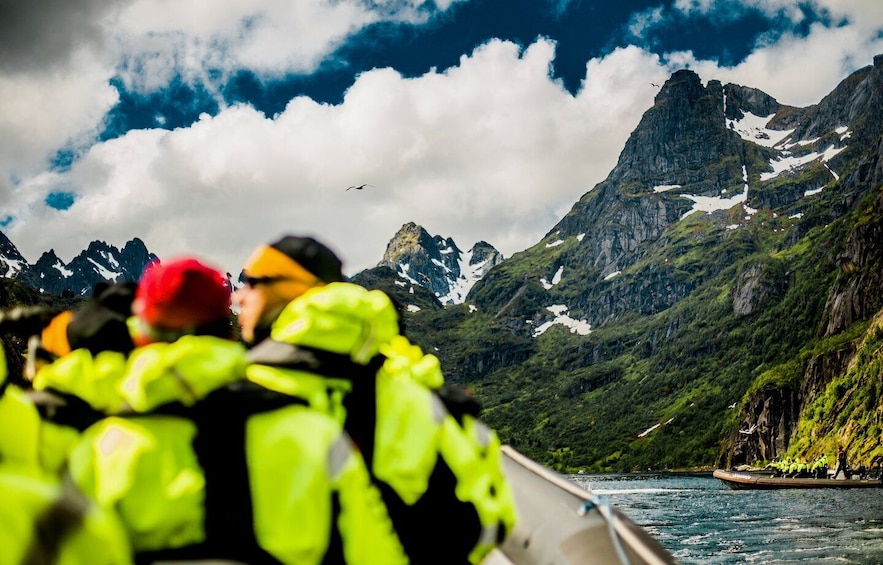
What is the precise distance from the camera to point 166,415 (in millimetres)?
2578

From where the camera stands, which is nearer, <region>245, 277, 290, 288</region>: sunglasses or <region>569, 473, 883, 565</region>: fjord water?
<region>245, 277, 290, 288</region>: sunglasses

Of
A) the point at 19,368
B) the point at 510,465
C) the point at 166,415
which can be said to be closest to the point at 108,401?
the point at 166,415

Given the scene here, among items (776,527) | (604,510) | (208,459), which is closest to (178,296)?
(208,459)

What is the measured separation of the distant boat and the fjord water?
96.5 inches

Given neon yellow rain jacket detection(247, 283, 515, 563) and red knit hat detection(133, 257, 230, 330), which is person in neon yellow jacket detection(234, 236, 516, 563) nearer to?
neon yellow rain jacket detection(247, 283, 515, 563)

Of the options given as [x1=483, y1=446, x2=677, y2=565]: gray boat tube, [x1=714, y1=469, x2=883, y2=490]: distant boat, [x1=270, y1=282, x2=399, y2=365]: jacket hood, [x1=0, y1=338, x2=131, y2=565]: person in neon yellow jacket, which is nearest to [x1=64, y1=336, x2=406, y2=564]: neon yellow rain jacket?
[x1=270, y1=282, x2=399, y2=365]: jacket hood

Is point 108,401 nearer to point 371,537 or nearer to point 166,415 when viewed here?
point 166,415

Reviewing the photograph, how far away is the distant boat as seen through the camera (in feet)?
202

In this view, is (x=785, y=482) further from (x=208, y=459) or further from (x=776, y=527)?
(x=208, y=459)

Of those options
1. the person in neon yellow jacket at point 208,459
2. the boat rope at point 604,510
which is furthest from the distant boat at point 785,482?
the person in neon yellow jacket at point 208,459

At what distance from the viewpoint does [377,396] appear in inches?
133

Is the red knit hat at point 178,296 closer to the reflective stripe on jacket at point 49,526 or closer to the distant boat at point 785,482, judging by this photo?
the reflective stripe on jacket at point 49,526

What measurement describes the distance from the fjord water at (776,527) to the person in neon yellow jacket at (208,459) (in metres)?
13.9

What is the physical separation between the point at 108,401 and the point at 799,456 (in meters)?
108
